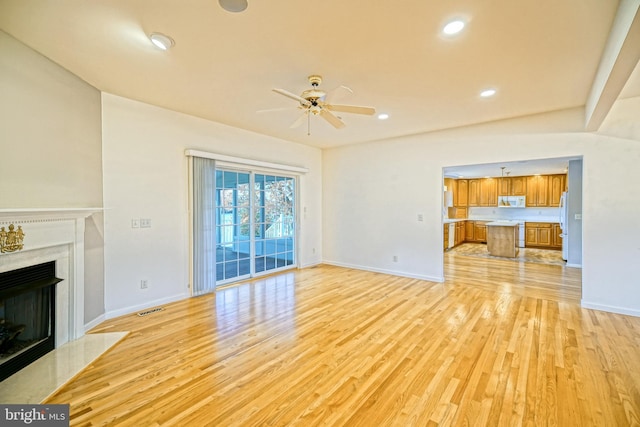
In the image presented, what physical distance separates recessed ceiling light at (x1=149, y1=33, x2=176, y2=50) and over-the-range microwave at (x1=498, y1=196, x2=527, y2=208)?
10274 mm

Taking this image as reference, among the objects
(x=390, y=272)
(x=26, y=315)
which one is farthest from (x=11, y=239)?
(x=390, y=272)

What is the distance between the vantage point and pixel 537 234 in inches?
341

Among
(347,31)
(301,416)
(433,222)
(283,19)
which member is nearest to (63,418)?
(301,416)

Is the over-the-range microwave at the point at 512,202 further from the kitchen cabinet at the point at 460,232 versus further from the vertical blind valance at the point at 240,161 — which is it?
the vertical blind valance at the point at 240,161

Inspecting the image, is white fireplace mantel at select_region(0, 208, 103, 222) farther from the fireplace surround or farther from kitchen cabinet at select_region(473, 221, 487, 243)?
kitchen cabinet at select_region(473, 221, 487, 243)

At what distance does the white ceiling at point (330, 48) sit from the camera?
1.97m

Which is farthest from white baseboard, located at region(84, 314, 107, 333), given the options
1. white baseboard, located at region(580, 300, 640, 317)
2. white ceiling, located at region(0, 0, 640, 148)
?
white baseboard, located at region(580, 300, 640, 317)

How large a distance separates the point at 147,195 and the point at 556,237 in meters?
10.3

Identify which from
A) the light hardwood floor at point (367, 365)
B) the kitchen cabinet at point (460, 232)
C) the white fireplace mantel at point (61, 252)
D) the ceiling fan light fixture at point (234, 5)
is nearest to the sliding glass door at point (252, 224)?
the light hardwood floor at point (367, 365)

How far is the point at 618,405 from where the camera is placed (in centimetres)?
197

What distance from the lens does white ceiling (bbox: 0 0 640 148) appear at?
6.46 ft

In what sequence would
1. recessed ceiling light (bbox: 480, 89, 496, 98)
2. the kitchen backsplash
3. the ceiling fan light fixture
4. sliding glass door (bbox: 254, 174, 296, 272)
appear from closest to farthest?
the ceiling fan light fixture
recessed ceiling light (bbox: 480, 89, 496, 98)
sliding glass door (bbox: 254, 174, 296, 272)
the kitchen backsplash

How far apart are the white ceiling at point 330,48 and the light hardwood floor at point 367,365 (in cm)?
270

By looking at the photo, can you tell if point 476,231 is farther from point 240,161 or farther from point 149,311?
point 149,311
